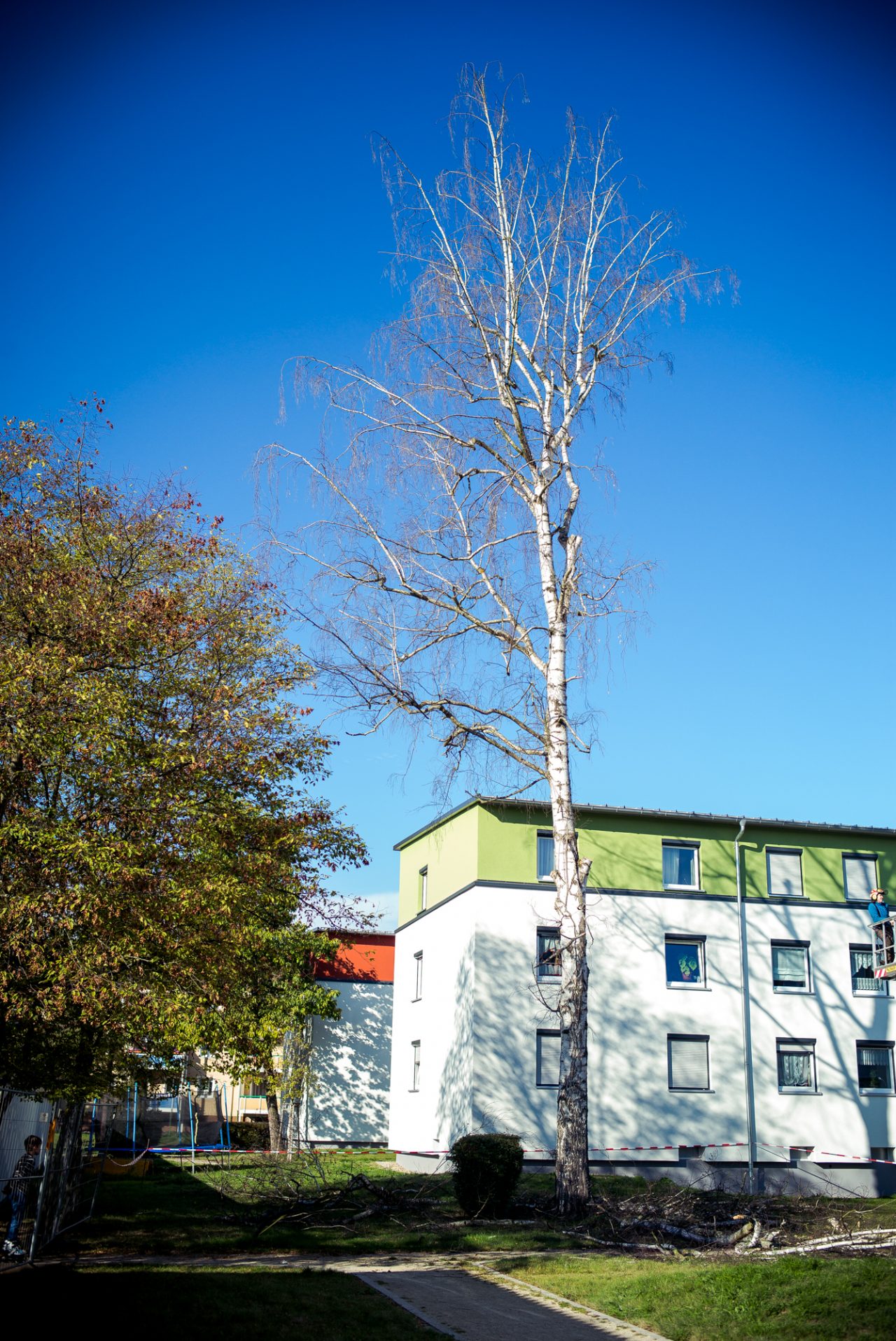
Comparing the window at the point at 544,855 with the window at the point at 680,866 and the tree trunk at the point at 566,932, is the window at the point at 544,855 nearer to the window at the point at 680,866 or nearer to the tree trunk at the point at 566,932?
the window at the point at 680,866

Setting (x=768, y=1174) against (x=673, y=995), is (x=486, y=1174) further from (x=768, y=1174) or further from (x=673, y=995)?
(x=673, y=995)

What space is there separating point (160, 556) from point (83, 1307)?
34.5ft

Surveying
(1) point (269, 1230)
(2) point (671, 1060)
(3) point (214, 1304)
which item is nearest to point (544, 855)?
(2) point (671, 1060)

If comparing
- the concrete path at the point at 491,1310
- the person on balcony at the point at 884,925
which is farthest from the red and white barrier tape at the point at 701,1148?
the concrete path at the point at 491,1310

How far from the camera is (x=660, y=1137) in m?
28.5

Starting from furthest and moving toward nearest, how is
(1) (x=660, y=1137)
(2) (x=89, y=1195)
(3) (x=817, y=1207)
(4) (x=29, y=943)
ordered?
(1) (x=660, y=1137) → (2) (x=89, y=1195) → (3) (x=817, y=1207) → (4) (x=29, y=943)

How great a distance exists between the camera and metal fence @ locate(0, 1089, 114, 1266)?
11312mm

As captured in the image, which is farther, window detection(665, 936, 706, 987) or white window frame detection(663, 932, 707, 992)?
window detection(665, 936, 706, 987)

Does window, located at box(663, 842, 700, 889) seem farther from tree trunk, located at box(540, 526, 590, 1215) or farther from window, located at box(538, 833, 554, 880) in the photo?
tree trunk, located at box(540, 526, 590, 1215)

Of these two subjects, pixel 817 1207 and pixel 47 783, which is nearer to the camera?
pixel 47 783

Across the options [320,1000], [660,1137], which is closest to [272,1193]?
[660,1137]

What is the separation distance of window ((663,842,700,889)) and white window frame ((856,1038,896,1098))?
242 inches

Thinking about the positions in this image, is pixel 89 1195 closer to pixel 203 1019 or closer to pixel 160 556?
pixel 203 1019

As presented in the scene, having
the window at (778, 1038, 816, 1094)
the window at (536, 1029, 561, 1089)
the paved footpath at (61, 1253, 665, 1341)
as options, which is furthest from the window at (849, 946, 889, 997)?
the paved footpath at (61, 1253, 665, 1341)
